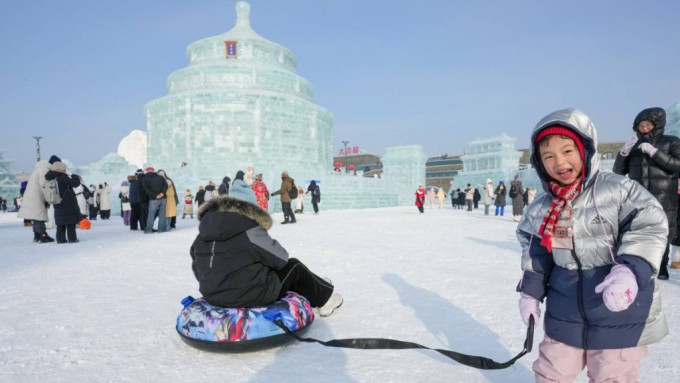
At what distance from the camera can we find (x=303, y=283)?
10.3 feet

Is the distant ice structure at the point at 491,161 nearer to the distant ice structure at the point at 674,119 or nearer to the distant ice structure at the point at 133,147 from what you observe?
the distant ice structure at the point at 674,119

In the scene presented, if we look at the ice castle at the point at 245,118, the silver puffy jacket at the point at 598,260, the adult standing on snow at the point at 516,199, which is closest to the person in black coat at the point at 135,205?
the silver puffy jacket at the point at 598,260

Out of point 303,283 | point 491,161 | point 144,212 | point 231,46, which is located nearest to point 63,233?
point 144,212

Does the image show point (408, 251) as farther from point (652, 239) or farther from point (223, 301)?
point (652, 239)

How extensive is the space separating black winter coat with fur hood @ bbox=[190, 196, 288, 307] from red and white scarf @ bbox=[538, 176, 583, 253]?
168 cm

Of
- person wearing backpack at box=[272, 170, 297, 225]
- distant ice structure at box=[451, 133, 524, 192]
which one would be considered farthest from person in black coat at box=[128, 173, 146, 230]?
distant ice structure at box=[451, 133, 524, 192]

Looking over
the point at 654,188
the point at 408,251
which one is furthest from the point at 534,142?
the point at 408,251

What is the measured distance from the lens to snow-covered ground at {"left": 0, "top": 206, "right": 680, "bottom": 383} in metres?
2.34

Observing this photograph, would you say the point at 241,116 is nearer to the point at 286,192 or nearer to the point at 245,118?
the point at 245,118

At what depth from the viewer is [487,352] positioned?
258 cm

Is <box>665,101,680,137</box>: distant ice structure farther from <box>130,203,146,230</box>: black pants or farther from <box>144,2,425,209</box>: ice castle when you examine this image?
<box>130,203,146,230</box>: black pants

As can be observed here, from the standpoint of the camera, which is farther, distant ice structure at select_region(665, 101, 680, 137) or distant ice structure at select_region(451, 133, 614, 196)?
distant ice structure at select_region(451, 133, 614, 196)

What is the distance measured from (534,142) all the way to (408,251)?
5.07 meters

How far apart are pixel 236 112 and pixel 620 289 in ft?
88.5
